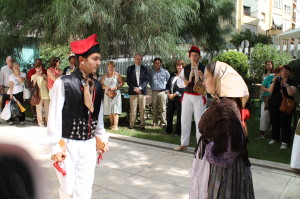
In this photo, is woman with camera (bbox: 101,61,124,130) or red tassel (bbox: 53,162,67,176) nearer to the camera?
red tassel (bbox: 53,162,67,176)

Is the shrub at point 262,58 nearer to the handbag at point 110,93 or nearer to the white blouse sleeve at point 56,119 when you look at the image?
the handbag at point 110,93

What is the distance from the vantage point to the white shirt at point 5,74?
9.03m

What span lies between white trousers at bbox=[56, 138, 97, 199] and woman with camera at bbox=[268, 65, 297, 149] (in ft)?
16.0

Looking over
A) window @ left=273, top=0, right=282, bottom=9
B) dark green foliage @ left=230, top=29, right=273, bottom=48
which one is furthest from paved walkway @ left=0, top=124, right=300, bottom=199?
window @ left=273, top=0, right=282, bottom=9

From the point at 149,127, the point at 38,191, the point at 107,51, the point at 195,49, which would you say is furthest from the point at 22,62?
the point at 38,191

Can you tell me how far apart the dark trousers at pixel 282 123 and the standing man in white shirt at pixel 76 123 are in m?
4.84

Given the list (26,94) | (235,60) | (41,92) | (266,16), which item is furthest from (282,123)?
(266,16)

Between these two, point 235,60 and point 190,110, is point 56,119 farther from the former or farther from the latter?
point 235,60

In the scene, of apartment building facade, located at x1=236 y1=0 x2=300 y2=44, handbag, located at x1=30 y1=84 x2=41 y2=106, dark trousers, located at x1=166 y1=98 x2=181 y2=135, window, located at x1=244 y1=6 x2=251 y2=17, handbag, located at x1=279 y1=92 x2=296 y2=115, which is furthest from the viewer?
window, located at x1=244 y1=6 x2=251 y2=17

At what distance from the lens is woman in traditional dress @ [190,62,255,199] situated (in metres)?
2.62

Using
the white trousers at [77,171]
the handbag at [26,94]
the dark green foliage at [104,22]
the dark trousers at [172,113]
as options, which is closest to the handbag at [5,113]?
the handbag at [26,94]

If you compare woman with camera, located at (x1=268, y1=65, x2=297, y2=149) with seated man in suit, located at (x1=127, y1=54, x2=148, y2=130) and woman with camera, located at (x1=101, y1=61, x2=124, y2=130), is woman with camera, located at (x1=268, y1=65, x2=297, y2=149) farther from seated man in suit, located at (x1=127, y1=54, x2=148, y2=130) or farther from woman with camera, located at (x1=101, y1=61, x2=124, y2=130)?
woman with camera, located at (x1=101, y1=61, x2=124, y2=130)

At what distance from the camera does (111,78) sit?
8086mm

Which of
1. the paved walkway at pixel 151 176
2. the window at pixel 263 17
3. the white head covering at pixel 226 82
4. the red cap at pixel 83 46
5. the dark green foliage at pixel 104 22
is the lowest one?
the paved walkway at pixel 151 176
